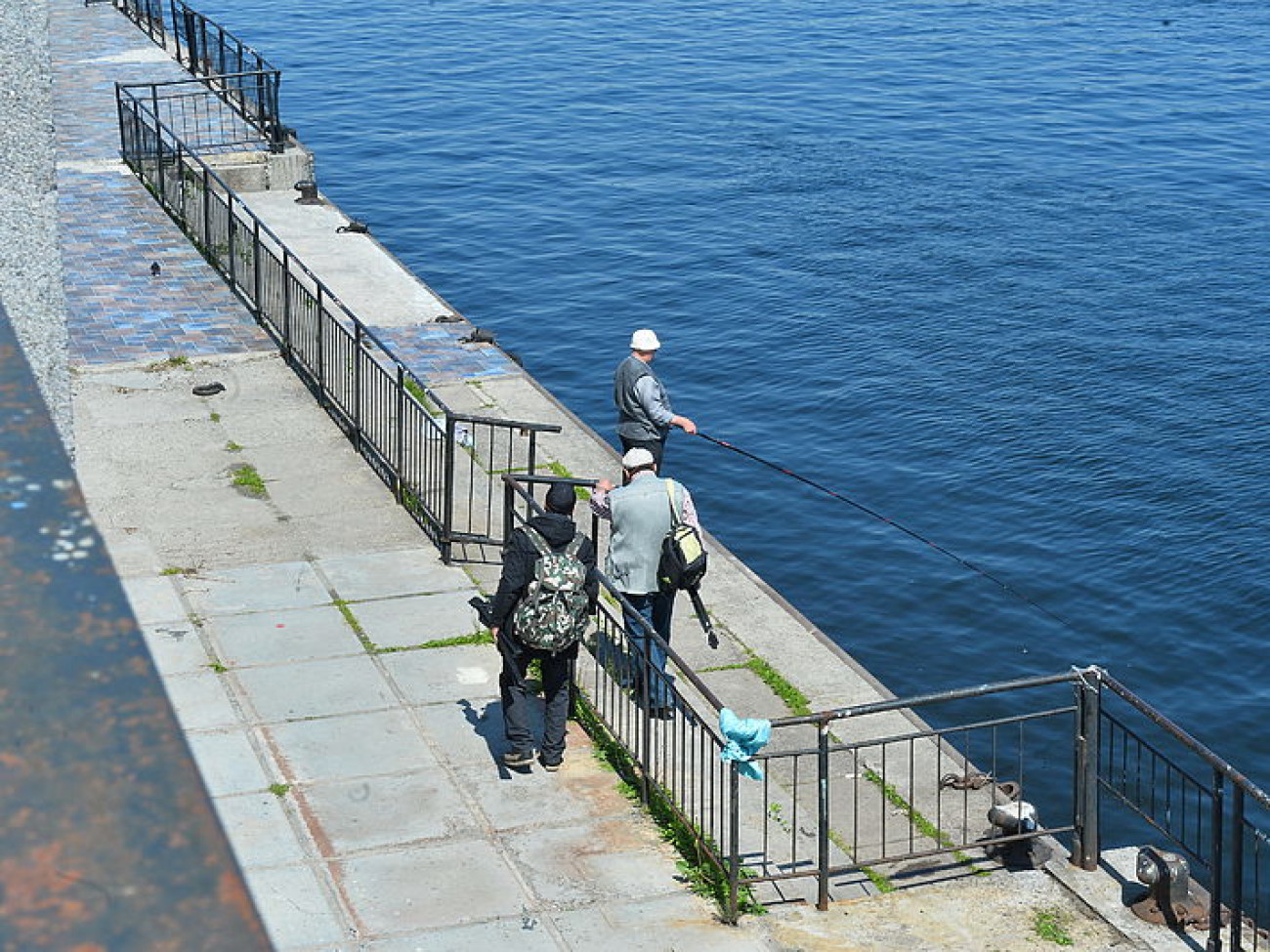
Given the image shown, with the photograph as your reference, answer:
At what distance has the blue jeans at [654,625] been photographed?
943 cm

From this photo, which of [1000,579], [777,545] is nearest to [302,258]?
[777,545]

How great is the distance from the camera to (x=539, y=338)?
76.8 feet

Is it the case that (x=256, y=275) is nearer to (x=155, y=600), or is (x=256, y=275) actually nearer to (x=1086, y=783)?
(x=155, y=600)

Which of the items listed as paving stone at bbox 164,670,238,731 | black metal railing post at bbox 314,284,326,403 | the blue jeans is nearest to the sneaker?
the blue jeans

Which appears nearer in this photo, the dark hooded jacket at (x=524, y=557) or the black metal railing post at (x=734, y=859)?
the black metal railing post at (x=734, y=859)

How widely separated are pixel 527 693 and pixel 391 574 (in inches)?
107

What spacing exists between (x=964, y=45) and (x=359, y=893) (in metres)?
35.8

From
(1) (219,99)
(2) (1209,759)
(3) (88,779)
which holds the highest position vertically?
(1) (219,99)

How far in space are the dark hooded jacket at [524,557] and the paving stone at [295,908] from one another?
154 centimetres

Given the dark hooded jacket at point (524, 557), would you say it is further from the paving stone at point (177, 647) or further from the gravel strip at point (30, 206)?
the gravel strip at point (30, 206)

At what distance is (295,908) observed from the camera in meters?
8.01

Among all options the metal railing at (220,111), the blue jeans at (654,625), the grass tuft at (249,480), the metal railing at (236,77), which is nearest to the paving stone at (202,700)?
the blue jeans at (654,625)

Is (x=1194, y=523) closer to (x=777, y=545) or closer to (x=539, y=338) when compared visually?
(x=777, y=545)

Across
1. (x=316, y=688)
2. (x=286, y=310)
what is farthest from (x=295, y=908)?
(x=286, y=310)
